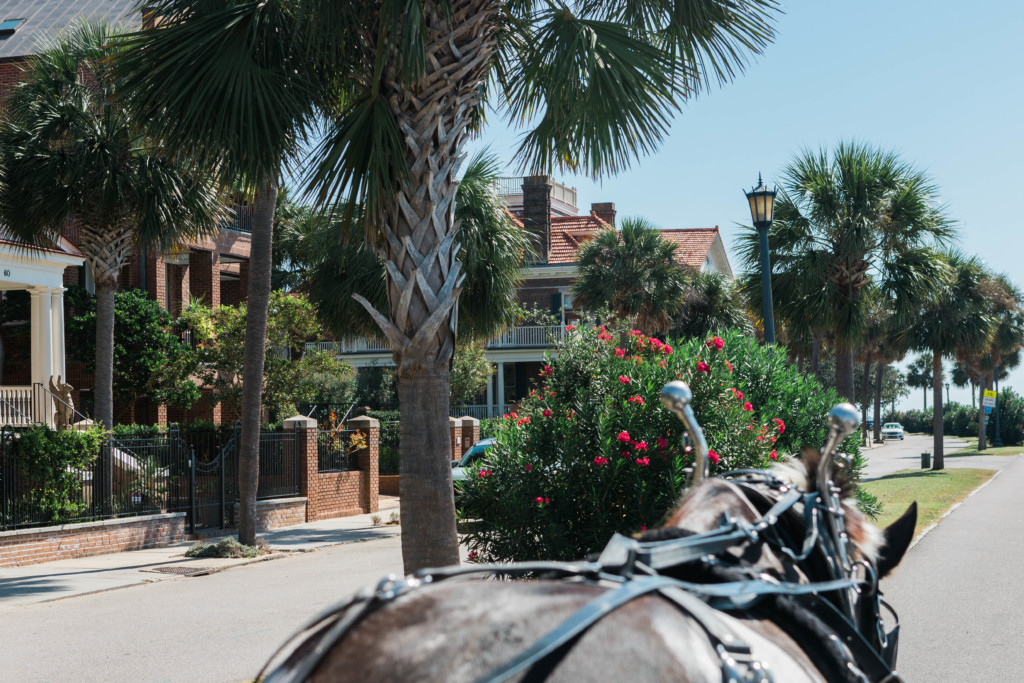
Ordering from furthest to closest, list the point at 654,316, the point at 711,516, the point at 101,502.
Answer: the point at 654,316
the point at 101,502
the point at 711,516

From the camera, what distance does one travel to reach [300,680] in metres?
1.80

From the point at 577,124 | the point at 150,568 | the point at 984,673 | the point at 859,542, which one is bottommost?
the point at 150,568

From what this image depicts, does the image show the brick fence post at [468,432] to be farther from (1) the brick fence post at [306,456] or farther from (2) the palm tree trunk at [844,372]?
(2) the palm tree trunk at [844,372]

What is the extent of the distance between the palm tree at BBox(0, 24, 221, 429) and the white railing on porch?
3.71 m

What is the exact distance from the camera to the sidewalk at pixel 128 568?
1248 cm

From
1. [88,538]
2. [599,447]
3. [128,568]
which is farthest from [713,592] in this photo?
[88,538]

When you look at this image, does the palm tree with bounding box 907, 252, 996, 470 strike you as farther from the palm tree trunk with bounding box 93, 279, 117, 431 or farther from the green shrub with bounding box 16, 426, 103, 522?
the green shrub with bounding box 16, 426, 103, 522

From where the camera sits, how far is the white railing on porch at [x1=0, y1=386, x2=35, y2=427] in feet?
67.1

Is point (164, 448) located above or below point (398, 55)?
below

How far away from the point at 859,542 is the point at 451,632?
1900 millimetres

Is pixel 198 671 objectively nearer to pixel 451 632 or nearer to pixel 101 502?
pixel 451 632

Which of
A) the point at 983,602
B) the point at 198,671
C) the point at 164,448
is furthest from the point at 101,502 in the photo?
the point at 983,602

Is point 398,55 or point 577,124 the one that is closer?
point 398,55

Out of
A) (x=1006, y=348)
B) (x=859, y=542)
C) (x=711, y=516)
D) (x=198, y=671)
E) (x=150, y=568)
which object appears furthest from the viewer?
(x=1006, y=348)
